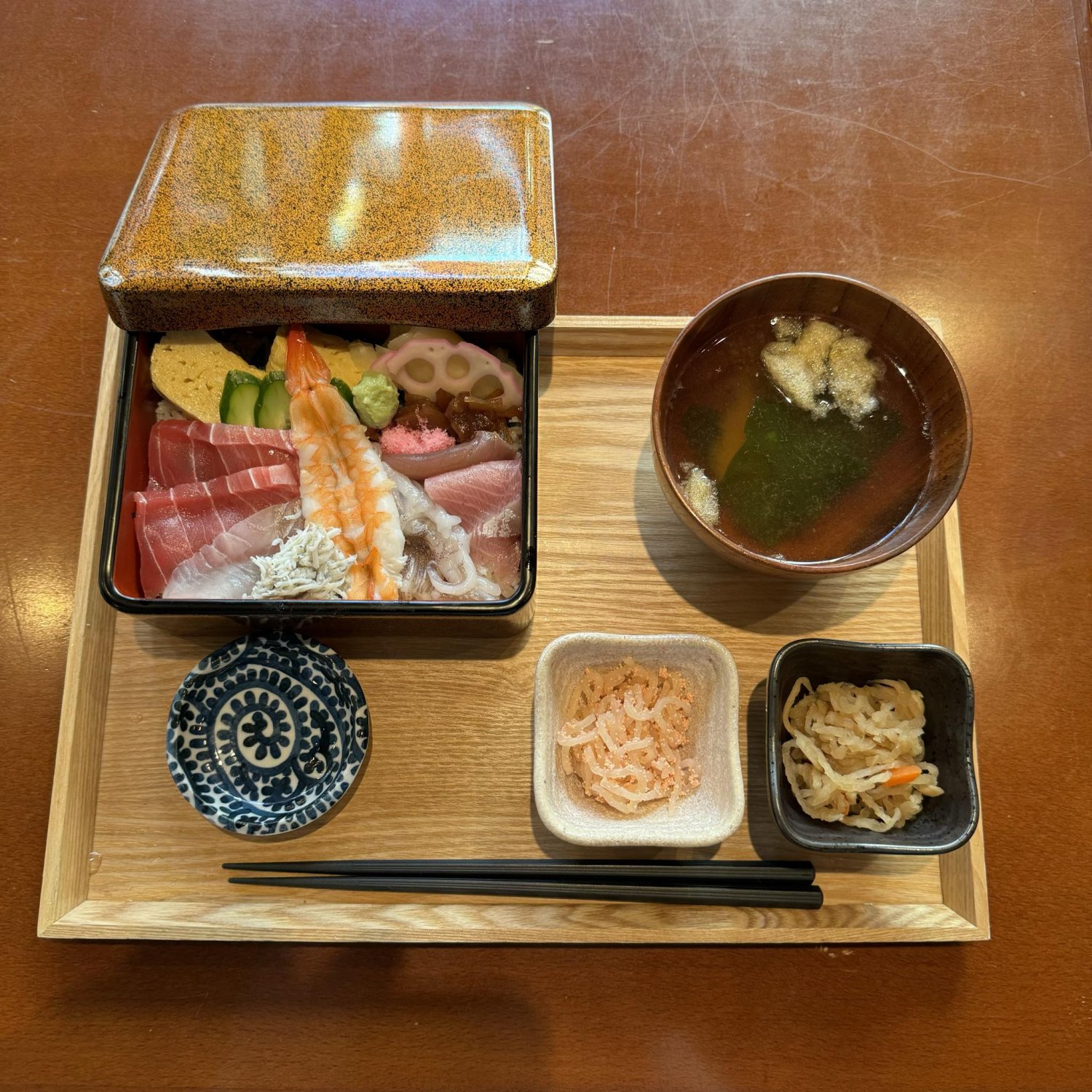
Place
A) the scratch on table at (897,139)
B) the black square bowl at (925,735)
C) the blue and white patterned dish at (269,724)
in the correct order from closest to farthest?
the black square bowl at (925,735) → the blue and white patterned dish at (269,724) → the scratch on table at (897,139)

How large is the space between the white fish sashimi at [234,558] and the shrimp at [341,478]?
0.17 ft

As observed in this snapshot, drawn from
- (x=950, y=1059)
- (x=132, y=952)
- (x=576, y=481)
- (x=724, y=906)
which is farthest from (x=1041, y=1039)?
(x=132, y=952)

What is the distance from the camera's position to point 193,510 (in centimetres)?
147

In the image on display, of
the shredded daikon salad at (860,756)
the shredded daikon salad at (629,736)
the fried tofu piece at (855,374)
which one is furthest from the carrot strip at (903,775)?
the fried tofu piece at (855,374)

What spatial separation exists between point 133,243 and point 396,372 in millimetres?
472

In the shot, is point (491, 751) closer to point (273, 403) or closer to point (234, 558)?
point (234, 558)

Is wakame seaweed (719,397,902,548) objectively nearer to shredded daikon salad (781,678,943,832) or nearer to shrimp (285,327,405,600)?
shredded daikon salad (781,678,943,832)

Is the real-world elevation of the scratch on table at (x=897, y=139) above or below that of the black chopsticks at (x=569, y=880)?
above

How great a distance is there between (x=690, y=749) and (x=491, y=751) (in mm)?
349

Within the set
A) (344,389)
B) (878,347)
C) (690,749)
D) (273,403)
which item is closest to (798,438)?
(878,347)

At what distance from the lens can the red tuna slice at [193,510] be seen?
4.72ft

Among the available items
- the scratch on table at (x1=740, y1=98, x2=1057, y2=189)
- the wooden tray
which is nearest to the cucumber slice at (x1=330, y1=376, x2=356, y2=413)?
the wooden tray

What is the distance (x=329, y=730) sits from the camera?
1.47 metres

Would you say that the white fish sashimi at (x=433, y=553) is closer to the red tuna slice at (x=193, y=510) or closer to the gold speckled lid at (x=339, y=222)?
the red tuna slice at (x=193, y=510)
